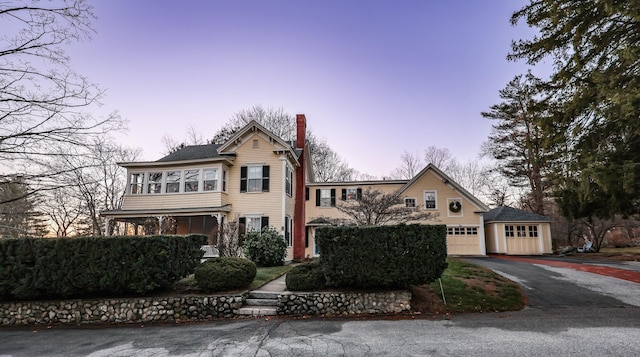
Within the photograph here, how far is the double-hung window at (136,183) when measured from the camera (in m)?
18.3

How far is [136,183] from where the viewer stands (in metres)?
18.4

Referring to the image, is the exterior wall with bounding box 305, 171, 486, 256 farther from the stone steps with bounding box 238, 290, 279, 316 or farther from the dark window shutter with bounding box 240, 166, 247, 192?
the stone steps with bounding box 238, 290, 279, 316

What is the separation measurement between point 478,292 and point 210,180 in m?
13.5

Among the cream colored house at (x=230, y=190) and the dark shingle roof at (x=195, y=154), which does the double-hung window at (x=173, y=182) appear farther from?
the dark shingle roof at (x=195, y=154)

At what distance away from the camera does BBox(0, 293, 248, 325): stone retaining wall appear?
8047 mm

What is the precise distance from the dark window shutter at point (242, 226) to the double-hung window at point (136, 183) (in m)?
6.01

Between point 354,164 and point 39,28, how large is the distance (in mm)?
30816

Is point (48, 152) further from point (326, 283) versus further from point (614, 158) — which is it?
point (614, 158)

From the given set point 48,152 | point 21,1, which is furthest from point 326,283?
point 21,1

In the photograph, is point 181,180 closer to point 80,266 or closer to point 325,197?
Result: point 325,197

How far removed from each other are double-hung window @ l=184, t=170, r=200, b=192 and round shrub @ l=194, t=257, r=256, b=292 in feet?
31.5

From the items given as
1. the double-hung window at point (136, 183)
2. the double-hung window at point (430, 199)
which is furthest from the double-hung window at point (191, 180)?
the double-hung window at point (430, 199)

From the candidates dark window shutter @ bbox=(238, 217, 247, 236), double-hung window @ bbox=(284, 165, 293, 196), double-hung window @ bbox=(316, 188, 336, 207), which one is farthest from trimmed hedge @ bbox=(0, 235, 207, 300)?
double-hung window @ bbox=(316, 188, 336, 207)

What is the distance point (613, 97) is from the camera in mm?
7496
